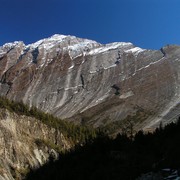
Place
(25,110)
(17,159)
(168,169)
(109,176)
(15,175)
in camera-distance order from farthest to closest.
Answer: (25,110), (17,159), (15,175), (109,176), (168,169)

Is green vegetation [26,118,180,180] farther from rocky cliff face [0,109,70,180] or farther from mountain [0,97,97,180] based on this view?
mountain [0,97,97,180]

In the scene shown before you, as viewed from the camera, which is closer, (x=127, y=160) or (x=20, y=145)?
(x=127, y=160)

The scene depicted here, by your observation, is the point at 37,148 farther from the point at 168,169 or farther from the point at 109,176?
the point at 168,169

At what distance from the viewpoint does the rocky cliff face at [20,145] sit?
94.3 meters

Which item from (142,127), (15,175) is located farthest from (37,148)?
(142,127)

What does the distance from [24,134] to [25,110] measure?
21.7 metres

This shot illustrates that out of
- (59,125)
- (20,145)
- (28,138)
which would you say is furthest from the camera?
(59,125)

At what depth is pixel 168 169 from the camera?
33375 millimetres

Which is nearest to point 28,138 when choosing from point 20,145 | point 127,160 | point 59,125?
point 20,145

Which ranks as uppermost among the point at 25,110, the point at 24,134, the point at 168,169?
the point at 25,110

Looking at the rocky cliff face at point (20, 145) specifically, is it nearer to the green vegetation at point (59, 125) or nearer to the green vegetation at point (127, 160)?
the green vegetation at point (127, 160)

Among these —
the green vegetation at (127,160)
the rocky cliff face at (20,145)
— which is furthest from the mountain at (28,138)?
the green vegetation at (127,160)

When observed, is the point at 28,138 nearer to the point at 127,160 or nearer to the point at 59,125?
the point at 59,125

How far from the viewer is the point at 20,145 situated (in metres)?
104
